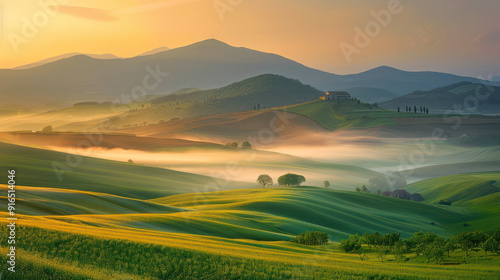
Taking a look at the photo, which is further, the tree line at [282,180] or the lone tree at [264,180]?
the tree line at [282,180]

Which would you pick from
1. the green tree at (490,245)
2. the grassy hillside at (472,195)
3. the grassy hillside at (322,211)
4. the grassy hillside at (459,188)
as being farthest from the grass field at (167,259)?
the grassy hillside at (459,188)

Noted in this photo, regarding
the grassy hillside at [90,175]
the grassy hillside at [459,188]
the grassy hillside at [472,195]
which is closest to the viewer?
the grassy hillside at [90,175]

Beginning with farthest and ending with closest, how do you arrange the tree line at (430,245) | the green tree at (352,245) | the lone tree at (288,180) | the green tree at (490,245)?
the lone tree at (288,180) → the green tree at (352,245) → the tree line at (430,245) → the green tree at (490,245)

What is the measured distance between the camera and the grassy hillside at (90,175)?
286 feet

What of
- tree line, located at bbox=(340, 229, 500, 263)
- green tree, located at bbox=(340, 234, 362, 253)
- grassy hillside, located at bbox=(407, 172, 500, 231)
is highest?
tree line, located at bbox=(340, 229, 500, 263)

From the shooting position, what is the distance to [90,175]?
97500mm

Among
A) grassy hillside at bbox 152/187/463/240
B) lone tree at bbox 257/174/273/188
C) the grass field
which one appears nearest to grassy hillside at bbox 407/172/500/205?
grassy hillside at bbox 152/187/463/240

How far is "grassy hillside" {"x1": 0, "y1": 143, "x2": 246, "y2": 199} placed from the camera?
8712 centimetres

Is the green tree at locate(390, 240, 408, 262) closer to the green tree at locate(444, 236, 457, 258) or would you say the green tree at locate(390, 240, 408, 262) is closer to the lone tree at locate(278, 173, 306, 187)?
the green tree at locate(444, 236, 457, 258)

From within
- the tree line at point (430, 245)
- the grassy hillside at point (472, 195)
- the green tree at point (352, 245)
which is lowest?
the grassy hillside at point (472, 195)

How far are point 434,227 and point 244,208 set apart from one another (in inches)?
1644

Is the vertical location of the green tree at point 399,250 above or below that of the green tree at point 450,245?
below

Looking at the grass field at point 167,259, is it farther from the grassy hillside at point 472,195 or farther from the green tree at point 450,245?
the grassy hillside at point 472,195

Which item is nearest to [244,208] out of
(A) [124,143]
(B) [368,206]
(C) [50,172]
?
(B) [368,206]
